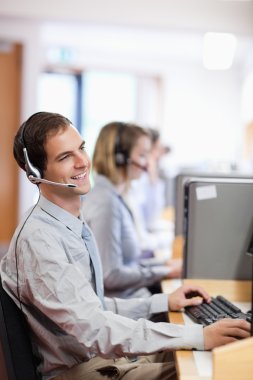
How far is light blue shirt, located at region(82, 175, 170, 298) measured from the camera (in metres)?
1.96

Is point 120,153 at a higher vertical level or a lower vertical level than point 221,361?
higher

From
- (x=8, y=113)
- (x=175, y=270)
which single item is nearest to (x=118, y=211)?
(x=175, y=270)

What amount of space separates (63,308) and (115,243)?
2.82ft

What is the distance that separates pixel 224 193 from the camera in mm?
1768

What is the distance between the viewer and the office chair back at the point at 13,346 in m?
1.17

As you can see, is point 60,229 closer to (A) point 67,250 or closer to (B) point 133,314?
(A) point 67,250

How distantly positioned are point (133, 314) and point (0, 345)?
1.58 feet

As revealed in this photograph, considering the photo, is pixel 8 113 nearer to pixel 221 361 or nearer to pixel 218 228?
pixel 218 228

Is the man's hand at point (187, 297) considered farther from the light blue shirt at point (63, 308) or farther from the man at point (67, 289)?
the light blue shirt at point (63, 308)

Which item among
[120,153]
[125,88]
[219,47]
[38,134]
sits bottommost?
[120,153]

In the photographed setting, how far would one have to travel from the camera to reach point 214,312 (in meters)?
1.43

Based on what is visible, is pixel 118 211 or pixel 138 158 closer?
pixel 118 211

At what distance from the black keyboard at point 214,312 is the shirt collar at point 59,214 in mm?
395

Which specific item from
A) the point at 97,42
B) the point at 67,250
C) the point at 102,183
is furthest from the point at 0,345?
the point at 97,42
